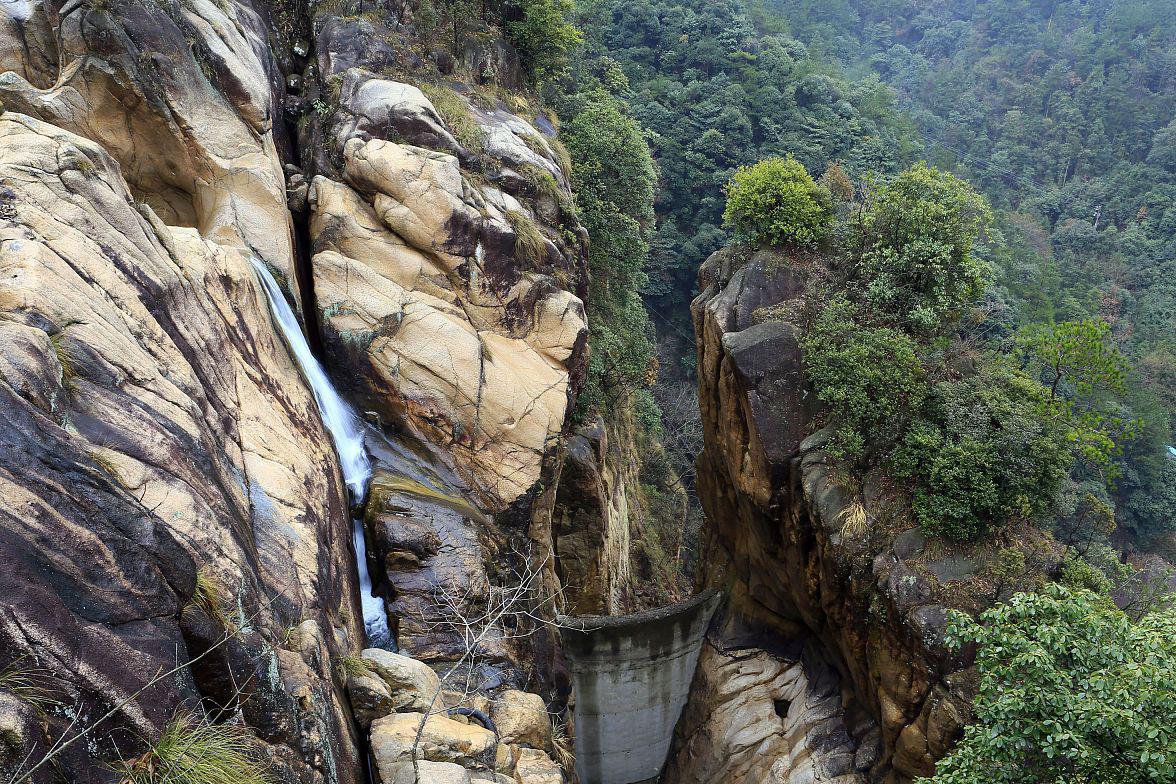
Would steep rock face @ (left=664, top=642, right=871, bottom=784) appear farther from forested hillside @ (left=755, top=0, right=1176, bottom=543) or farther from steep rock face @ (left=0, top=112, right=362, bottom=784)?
forested hillside @ (left=755, top=0, right=1176, bottom=543)

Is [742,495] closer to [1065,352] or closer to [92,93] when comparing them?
[1065,352]

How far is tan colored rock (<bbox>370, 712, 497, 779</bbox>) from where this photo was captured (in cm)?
692

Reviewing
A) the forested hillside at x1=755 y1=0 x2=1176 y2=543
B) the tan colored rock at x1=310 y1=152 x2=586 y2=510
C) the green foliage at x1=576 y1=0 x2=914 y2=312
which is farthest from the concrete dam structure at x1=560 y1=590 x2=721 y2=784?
the green foliage at x1=576 y1=0 x2=914 y2=312

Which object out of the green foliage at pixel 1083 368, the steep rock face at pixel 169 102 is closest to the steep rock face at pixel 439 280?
the steep rock face at pixel 169 102

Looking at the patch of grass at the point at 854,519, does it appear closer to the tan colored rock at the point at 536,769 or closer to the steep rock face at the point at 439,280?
the steep rock face at the point at 439,280

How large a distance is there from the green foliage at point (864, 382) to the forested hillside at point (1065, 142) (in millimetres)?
12011

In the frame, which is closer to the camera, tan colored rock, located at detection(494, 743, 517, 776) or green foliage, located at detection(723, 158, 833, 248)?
tan colored rock, located at detection(494, 743, 517, 776)

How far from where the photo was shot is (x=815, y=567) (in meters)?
14.3

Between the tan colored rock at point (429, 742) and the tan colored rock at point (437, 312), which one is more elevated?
the tan colored rock at point (437, 312)

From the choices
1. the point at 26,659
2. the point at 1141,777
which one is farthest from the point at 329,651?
the point at 1141,777

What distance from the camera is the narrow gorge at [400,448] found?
206 inches

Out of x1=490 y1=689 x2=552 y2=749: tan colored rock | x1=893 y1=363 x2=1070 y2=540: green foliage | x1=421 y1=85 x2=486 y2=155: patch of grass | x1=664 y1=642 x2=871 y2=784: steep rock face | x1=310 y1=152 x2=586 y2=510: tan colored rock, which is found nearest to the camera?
x1=490 y1=689 x2=552 y2=749: tan colored rock

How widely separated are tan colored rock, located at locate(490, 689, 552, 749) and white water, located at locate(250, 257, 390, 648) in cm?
194

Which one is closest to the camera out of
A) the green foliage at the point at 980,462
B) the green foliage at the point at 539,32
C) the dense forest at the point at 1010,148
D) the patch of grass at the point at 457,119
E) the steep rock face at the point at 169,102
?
the steep rock face at the point at 169,102
